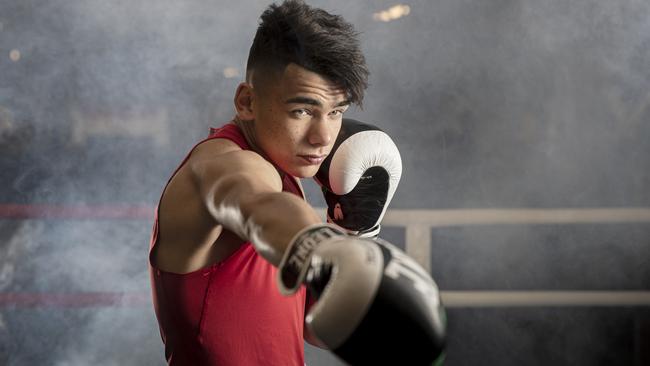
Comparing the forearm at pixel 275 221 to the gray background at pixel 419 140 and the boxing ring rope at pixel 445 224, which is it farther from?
the gray background at pixel 419 140

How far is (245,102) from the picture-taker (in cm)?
124

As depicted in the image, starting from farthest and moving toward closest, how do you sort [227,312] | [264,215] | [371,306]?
[227,312], [264,215], [371,306]

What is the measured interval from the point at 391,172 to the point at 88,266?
1710 millimetres

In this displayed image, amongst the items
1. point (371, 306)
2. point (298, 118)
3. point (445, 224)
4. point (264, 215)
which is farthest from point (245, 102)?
point (445, 224)

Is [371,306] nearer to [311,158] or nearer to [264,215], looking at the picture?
[264,215]

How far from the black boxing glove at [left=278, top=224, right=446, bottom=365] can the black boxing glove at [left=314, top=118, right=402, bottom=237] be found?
0.80 metres

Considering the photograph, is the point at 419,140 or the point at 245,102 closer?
the point at 245,102

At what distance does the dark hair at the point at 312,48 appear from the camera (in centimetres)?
115

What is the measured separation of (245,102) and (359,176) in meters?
0.35

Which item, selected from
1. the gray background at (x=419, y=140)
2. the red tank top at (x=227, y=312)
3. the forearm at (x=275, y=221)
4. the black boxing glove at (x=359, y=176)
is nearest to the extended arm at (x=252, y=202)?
the forearm at (x=275, y=221)

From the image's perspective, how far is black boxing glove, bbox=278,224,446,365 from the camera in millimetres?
630

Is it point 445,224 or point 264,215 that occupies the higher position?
point 264,215

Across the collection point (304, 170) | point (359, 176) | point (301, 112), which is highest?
point (301, 112)

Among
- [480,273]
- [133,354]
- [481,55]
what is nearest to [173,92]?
[133,354]
